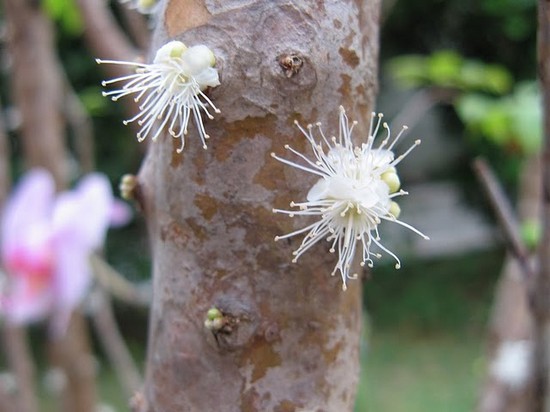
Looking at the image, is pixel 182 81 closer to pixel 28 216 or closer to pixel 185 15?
pixel 185 15

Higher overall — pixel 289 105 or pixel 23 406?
pixel 289 105

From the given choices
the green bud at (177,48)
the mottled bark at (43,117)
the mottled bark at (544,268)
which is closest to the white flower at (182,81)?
the green bud at (177,48)

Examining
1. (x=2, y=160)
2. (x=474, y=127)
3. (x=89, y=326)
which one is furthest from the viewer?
(x=89, y=326)

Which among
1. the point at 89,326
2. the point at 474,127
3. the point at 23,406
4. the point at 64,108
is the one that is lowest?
the point at 89,326

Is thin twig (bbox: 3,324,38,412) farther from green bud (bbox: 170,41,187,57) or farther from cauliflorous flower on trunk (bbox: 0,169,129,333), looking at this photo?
green bud (bbox: 170,41,187,57)

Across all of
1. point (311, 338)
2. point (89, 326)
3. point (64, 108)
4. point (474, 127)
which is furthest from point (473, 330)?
point (311, 338)

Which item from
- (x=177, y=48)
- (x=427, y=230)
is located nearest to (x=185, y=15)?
(x=177, y=48)

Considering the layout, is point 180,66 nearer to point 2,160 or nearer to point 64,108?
point 2,160
